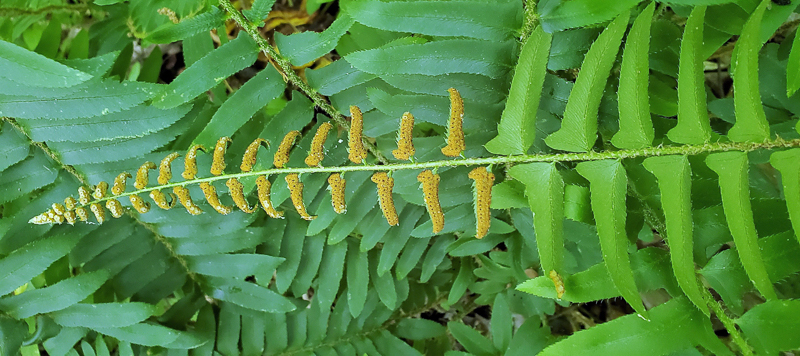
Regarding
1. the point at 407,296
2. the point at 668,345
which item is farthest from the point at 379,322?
the point at 668,345

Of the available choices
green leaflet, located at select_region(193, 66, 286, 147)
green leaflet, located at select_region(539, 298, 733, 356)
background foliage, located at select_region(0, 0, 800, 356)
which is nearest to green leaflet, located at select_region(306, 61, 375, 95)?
background foliage, located at select_region(0, 0, 800, 356)

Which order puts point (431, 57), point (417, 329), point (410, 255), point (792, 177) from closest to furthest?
point (792, 177) < point (431, 57) < point (410, 255) < point (417, 329)

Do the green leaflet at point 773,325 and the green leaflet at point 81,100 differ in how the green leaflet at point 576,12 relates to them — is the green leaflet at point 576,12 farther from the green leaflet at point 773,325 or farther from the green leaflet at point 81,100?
the green leaflet at point 81,100

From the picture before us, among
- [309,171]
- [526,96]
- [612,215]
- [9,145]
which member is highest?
[526,96]

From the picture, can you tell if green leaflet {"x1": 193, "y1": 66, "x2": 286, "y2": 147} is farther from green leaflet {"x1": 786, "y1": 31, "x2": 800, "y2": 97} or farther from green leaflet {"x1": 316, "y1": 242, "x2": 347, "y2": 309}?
green leaflet {"x1": 786, "y1": 31, "x2": 800, "y2": 97}

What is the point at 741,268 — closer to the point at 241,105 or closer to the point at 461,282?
the point at 461,282

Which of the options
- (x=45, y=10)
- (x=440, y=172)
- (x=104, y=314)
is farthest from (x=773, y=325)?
(x=45, y=10)

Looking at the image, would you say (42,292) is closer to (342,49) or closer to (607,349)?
(342,49)
